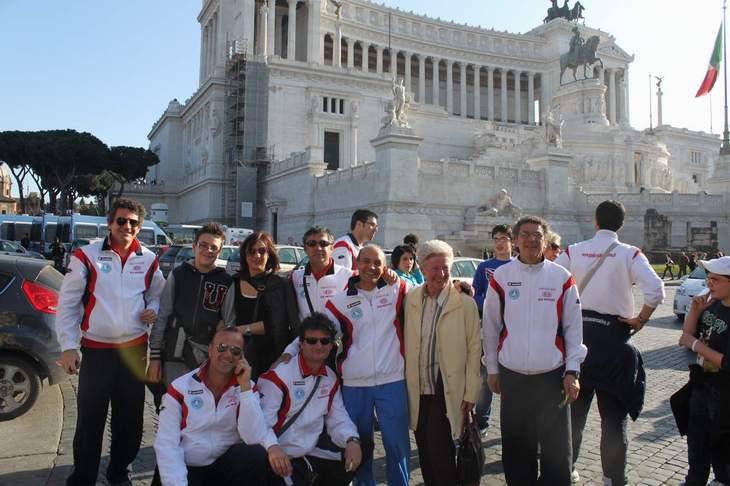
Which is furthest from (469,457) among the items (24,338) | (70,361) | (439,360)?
(24,338)

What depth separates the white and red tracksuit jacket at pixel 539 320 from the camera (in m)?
4.06

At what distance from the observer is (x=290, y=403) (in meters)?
3.97

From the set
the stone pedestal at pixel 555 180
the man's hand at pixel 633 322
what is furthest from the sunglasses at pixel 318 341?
the stone pedestal at pixel 555 180

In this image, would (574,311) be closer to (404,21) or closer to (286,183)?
(286,183)

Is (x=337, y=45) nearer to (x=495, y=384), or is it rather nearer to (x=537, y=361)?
(x=495, y=384)

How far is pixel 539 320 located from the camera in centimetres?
409

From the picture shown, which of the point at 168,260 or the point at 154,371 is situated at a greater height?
the point at 168,260

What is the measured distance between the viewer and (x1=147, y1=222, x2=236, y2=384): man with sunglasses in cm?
447

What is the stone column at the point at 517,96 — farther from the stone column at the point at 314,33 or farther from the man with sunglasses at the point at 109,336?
the man with sunglasses at the point at 109,336

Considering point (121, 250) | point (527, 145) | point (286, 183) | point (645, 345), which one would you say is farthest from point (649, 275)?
point (527, 145)

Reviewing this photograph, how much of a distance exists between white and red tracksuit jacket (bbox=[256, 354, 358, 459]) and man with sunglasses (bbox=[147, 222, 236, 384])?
28.5 inches

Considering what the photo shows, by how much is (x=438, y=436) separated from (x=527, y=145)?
42.4 m

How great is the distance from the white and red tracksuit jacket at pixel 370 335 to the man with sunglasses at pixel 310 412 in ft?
0.72

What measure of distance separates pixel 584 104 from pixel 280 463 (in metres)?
49.2
